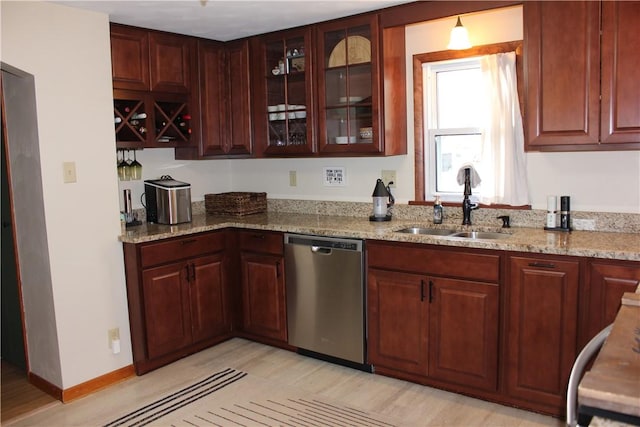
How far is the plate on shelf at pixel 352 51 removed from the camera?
356 cm

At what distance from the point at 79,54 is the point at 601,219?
311 cm

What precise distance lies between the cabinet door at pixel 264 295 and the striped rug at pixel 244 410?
0.55 m

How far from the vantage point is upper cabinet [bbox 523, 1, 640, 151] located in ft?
8.68

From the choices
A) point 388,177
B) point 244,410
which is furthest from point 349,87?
point 244,410

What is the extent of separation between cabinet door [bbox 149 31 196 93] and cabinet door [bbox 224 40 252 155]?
306 millimetres

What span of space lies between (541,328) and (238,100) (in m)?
2.67

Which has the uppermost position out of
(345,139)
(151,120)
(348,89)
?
(348,89)

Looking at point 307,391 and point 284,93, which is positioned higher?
point 284,93

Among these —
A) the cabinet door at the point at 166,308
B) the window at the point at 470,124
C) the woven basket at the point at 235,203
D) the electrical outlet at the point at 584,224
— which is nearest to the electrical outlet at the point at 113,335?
the cabinet door at the point at 166,308

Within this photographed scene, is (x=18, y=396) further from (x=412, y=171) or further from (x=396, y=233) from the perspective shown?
(x=412, y=171)

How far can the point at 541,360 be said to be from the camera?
2.78 metres

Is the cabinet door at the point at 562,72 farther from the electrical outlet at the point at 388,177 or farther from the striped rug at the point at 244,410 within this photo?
the striped rug at the point at 244,410

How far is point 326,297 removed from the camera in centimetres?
354

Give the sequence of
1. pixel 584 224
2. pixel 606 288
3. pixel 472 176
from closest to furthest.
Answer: pixel 606 288, pixel 584 224, pixel 472 176
